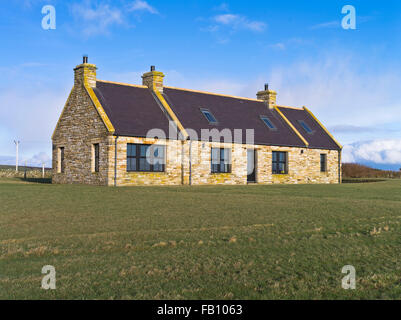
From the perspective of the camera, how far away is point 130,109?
1038 inches

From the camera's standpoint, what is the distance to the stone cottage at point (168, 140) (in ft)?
81.5

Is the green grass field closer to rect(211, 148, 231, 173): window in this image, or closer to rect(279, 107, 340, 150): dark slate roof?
rect(211, 148, 231, 173): window

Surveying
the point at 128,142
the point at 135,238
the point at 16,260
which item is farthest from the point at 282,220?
the point at 128,142

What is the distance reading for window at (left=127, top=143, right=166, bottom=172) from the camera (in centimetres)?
2491

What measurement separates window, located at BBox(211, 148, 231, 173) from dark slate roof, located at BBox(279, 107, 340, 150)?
8.50m

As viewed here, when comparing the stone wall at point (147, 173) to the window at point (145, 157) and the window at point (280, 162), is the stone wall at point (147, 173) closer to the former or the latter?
the window at point (145, 157)

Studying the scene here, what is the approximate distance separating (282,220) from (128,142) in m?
15.4

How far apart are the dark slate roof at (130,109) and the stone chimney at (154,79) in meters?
0.74

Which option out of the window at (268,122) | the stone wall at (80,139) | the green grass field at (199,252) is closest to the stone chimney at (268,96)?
the window at (268,122)

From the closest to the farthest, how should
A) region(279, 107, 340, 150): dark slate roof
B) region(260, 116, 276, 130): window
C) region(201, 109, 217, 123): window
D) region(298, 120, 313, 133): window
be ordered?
region(201, 109, 217, 123): window → region(260, 116, 276, 130): window → region(279, 107, 340, 150): dark slate roof → region(298, 120, 313, 133): window

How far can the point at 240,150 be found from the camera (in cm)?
2895

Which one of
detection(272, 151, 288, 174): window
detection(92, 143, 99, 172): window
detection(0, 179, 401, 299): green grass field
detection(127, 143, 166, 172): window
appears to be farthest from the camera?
detection(272, 151, 288, 174): window

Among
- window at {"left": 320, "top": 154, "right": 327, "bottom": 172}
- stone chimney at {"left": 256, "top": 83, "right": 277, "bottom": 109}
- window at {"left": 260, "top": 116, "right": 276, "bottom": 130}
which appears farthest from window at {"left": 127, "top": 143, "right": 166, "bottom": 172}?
window at {"left": 320, "top": 154, "right": 327, "bottom": 172}
